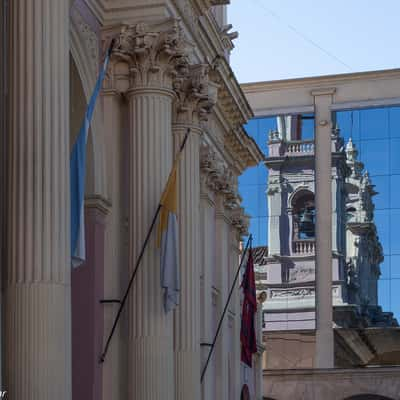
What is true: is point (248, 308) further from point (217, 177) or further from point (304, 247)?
point (304, 247)

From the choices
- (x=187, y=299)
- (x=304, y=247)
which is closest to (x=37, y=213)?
(x=187, y=299)

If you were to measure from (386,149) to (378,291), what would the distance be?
5.63 metres

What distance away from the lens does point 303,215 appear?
2267 inches

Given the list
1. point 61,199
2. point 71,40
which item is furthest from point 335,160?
point 61,199

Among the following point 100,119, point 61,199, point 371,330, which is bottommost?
point 371,330

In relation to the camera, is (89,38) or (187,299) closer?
(89,38)

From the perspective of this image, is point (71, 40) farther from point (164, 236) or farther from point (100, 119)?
point (164, 236)

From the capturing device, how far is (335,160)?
57.2 meters

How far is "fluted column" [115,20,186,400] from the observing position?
24.3 metres

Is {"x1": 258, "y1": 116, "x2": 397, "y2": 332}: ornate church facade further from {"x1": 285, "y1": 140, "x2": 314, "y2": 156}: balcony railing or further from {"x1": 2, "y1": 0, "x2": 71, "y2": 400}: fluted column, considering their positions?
{"x1": 2, "y1": 0, "x2": 71, "y2": 400}: fluted column

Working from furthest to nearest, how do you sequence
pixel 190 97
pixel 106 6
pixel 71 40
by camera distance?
1. pixel 190 97
2. pixel 106 6
3. pixel 71 40

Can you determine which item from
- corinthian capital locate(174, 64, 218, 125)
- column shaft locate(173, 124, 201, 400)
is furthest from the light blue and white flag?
column shaft locate(173, 124, 201, 400)

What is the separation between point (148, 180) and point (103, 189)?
790 mm

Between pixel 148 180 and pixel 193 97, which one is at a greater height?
pixel 193 97
